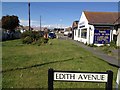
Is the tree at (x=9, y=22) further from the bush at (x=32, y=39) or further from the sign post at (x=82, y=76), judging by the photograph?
the sign post at (x=82, y=76)

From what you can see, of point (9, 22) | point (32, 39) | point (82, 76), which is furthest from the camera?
point (9, 22)

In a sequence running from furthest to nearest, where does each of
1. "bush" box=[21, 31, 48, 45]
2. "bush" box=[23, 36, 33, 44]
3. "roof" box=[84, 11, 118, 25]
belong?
"bush" box=[23, 36, 33, 44], "bush" box=[21, 31, 48, 45], "roof" box=[84, 11, 118, 25]

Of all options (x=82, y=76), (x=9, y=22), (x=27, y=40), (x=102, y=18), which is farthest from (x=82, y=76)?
(x=9, y=22)

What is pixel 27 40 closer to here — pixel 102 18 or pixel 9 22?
pixel 102 18

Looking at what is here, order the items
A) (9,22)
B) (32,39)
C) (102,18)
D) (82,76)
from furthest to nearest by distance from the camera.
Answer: (9,22) → (102,18) → (32,39) → (82,76)

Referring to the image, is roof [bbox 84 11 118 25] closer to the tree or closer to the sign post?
the sign post

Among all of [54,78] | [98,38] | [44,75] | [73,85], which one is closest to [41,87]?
[73,85]

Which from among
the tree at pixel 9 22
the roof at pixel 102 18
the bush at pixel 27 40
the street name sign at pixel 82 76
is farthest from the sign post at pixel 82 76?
the tree at pixel 9 22

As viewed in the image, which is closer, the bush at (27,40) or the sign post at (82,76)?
the sign post at (82,76)

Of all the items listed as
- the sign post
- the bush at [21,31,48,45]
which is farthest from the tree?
the sign post

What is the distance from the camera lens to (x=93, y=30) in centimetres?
2847

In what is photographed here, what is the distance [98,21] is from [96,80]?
86.0 feet

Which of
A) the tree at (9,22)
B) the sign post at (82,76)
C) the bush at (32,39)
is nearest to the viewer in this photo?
the sign post at (82,76)

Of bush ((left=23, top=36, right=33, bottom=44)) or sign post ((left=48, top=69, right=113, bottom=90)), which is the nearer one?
sign post ((left=48, top=69, right=113, bottom=90))
